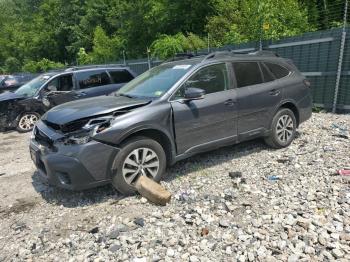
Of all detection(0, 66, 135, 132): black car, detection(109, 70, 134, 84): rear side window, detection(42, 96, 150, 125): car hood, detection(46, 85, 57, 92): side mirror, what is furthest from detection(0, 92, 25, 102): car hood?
detection(42, 96, 150, 125): car hood

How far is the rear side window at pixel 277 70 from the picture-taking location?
583 cm

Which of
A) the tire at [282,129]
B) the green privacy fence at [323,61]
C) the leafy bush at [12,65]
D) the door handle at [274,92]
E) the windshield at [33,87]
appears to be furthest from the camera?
the leafy bush at [12,65]

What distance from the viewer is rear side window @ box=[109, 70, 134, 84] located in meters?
9.67

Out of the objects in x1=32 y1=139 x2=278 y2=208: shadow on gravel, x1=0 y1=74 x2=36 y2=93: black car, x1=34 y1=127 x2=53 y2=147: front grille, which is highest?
x1=34 y1=127 x2=53 y2=147: front grille

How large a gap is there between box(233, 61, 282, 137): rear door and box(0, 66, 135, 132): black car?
4823 mm

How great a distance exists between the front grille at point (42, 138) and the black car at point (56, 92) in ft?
14.7

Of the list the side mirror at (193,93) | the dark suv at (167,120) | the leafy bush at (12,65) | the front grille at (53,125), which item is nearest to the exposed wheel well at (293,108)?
the dark suv at (167,120)

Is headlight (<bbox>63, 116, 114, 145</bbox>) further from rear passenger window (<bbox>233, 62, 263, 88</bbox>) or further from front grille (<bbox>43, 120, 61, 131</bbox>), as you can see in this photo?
rear passenger window (<bbox>233, 62, 263, 88</bbox>)

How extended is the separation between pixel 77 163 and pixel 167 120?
1.31m

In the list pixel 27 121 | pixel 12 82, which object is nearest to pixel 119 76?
pixel 27 121

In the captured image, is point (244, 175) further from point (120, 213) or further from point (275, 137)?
point (120, 213)

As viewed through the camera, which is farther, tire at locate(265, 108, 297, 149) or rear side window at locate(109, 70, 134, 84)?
rear side window at locate(109, 70, 134, 84)

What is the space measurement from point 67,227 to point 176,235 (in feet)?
4.25

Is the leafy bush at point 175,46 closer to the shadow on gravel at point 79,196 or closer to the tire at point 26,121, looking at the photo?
→ the tire at point 26,121
